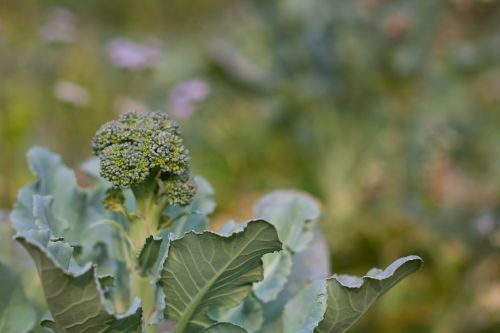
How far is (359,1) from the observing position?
3141mm

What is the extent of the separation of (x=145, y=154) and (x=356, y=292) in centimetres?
32

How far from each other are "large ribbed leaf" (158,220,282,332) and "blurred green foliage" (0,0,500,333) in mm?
1275

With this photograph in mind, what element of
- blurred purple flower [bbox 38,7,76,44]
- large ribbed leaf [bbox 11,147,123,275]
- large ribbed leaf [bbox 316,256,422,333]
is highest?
blurred purple flower [bbox 38,7,76,44]

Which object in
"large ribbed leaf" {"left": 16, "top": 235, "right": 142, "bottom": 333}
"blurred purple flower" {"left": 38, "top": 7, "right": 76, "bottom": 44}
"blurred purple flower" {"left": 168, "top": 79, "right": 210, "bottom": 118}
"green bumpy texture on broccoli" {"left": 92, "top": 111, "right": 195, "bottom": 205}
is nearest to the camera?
"large ribbed leaf" {"left": 16, "top": 235, "right": 142, "bottom": 333}

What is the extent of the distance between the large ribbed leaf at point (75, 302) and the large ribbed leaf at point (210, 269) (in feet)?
0.21

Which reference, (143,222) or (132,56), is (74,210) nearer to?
(143,222)

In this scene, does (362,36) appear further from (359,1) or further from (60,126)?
(60,126)

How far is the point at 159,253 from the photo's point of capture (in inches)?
40.5

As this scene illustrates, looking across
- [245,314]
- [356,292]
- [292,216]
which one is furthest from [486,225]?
[356,292]

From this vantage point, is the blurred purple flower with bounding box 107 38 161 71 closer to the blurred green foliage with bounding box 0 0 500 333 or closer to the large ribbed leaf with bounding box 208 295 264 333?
the blurred green foliage with bounding box 0 0 500 333

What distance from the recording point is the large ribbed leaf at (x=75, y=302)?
2.65ft

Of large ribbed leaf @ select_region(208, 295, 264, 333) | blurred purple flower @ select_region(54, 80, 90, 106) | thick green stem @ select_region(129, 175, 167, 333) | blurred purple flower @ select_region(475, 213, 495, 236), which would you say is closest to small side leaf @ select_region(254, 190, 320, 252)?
large ribbed leaf @ select_region(208, 295, 264, 333)

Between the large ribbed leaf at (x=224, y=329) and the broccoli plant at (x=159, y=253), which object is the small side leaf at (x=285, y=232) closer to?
the broccoli plant at (x=159, y=253)

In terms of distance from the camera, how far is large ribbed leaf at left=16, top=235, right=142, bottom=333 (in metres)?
0.81
